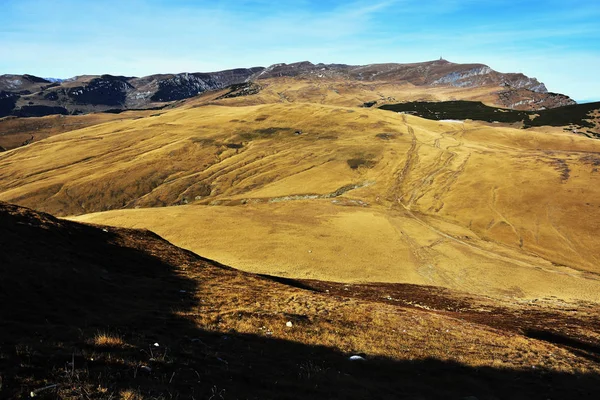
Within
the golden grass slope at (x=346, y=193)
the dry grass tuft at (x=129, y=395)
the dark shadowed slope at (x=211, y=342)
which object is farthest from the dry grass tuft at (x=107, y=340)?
the golden grass slope at (x=346, y=193)

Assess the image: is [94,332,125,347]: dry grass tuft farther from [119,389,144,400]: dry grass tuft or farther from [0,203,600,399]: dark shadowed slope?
[119,389,144,400]: dry grass tuft

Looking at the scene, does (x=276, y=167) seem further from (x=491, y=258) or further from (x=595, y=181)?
(x=595, y=181)

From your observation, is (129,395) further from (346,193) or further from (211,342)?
(346,193)

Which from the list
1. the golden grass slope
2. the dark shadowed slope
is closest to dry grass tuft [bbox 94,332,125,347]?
the dark shadowed slope

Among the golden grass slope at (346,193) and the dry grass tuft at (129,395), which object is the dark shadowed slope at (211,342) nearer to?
the dry grass tuft at (129,395)

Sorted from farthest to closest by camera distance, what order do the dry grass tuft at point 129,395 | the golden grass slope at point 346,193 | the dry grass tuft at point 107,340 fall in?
the golden grass slope at point 346,193 → the dry grass tuft at point 107,340 → the dry grass tuft at point 129,395

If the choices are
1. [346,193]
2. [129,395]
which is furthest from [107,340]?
[346,193]

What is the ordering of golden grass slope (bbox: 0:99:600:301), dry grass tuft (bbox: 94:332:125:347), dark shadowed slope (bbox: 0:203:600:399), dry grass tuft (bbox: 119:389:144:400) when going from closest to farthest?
dry grass tuft (bbox: 119:389:144:400), dark shadowed slope (bbox: 0:203:600:399), dry grass tuft (bbox: 94:332:125:347), golden grass slope (bbox: 0:99:600:301)

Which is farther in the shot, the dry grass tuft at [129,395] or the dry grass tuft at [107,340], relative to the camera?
the dry grass tuft at [107,340]
